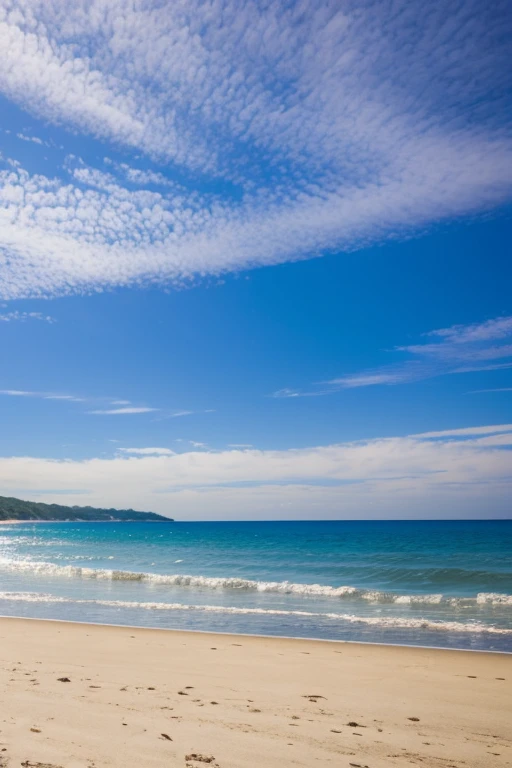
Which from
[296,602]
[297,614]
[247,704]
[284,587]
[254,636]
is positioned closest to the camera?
[247,704]

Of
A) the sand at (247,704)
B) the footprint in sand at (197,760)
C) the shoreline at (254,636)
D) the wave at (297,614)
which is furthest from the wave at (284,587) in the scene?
the footprint in sand at (197,760)

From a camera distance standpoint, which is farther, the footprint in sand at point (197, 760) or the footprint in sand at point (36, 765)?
the footprint in sand at point (197, 760)

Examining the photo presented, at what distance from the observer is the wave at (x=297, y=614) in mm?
14773

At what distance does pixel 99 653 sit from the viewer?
1121cm

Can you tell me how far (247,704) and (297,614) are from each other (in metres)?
9.67

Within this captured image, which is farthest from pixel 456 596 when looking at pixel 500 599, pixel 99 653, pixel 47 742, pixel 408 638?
pixel 47 742

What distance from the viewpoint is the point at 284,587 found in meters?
23.5

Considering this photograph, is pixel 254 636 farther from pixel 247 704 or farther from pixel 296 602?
pixel 296 602

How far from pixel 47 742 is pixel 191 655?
5.77 m

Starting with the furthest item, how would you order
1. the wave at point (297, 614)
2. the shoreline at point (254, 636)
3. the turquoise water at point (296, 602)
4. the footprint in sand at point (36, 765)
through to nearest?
the wave at point (297, 614), the turquoise water at point (296, 602), the shoreline at point (254, 636), the footprint in sand at point (36, 765)

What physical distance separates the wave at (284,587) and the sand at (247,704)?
8.33 metres

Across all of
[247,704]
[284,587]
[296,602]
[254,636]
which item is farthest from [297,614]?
[247,704]

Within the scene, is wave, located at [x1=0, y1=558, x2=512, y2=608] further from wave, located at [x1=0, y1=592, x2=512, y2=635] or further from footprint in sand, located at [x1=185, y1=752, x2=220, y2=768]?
footprint in sand, located at [x1=185, y1=752, x2=220, y2=768]

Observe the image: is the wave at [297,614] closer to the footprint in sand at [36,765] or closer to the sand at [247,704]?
the sand at [247,704]
